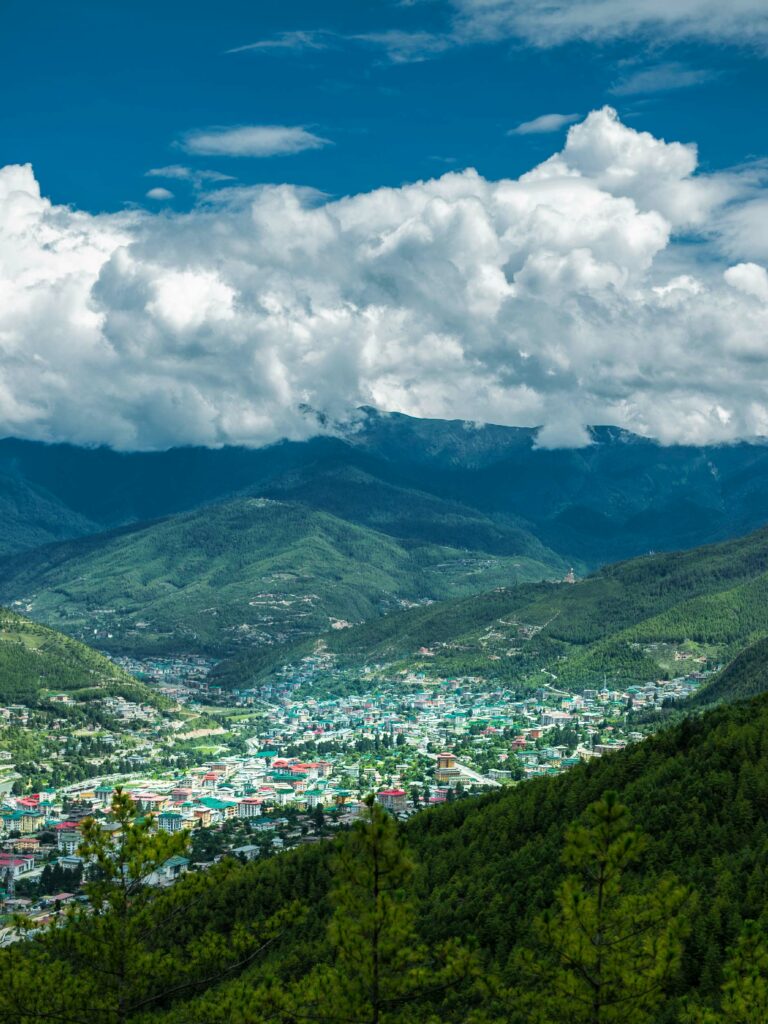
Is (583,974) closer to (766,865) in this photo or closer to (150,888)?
(150,888)

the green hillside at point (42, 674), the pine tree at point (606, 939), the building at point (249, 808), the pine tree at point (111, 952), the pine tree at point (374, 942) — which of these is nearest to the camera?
the pine tree at point (606, 939)

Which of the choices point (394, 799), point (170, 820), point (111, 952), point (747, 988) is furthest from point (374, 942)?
point (394, 799)

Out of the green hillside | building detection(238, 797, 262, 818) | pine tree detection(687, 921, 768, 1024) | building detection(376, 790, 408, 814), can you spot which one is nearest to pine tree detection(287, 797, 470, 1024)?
pine tree detection(687, 921, 768, 1024)

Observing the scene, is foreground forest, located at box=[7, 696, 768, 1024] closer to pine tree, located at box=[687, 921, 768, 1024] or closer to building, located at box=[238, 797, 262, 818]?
pine tree, located at box=[687, 921, 768, 1024]

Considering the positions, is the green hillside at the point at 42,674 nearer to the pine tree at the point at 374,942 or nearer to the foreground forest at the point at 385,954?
the foreground forest at the point at 385,954

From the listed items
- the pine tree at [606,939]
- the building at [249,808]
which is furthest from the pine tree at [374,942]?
the building at [249,808]

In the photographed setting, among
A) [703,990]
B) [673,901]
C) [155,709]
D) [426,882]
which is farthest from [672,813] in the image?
[155,709]

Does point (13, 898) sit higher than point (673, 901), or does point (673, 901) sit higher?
point (673, 901)
